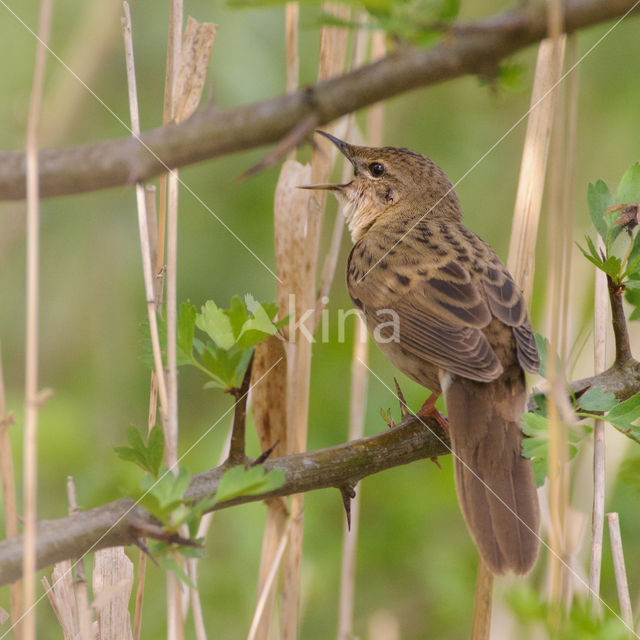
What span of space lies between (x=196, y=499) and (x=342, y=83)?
1.02m

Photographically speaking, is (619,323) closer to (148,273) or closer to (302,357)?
(302,357)

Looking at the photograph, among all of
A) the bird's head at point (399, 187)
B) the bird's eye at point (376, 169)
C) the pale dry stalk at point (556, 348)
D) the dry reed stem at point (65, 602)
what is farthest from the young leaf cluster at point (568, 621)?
the bird's eye at point (376, 169)

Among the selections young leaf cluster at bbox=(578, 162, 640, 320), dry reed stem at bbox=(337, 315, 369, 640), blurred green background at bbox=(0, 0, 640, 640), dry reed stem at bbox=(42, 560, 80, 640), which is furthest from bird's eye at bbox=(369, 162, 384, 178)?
dry reed stem at bbox=(42, 560, 80, 640)

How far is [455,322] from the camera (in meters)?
2.89

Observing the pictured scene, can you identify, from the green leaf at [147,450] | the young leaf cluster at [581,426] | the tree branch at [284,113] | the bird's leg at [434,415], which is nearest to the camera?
the tree branch at [284,113]

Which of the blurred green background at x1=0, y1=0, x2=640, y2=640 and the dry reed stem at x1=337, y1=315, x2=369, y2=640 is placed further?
the blurred green background at x1=0, y1=0, x2=640, y2=640

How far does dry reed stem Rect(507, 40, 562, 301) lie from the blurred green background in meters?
0.81

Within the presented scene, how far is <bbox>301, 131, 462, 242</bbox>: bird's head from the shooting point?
3658mm

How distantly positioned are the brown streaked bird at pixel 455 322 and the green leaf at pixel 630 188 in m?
0.57

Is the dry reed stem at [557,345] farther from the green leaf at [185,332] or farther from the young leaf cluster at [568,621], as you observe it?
the green leaf at [185,332]

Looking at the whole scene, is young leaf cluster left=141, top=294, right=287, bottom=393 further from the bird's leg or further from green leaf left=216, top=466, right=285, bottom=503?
the bird's leg

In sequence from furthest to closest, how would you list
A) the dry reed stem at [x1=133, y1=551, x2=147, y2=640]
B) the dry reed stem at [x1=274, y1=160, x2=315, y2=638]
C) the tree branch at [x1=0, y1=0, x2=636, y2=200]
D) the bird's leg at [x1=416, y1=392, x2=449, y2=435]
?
1. the bird's leg at [x1=416, y1=392, x2=449, y2=435]
2. the dry reed stem at [x1=274, y1=160, x2=315, y2=638]
3. the dry reed stem at [x1=133, y1=551, x2=147, y2=640]
4. the tree branch at [x1=0, y1=0, x2=636, y2=200]

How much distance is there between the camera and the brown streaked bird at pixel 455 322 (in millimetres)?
2328

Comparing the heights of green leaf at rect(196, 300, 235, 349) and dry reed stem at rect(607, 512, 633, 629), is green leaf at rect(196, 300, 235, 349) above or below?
above
